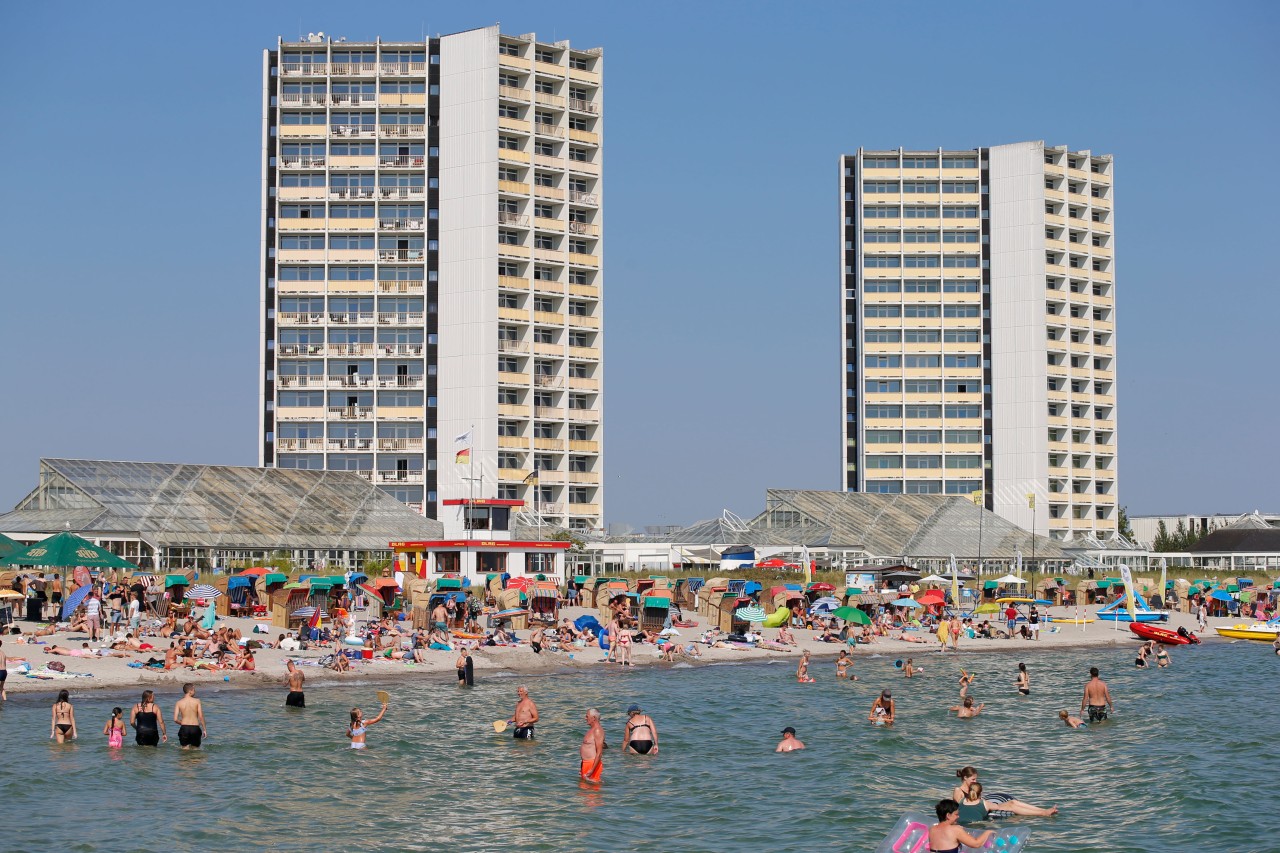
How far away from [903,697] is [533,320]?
70.3m

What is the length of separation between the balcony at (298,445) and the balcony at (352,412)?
7.63 feet

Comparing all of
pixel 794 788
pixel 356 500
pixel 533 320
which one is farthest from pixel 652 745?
pixel 533 320

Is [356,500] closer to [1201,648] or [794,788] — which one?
[1201,648]

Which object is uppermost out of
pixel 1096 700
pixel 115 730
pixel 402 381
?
pixel 402 381

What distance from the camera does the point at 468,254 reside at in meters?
112

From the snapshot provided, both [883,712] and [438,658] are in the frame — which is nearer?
[883,712]

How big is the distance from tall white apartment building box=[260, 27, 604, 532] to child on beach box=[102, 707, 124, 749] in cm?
7862

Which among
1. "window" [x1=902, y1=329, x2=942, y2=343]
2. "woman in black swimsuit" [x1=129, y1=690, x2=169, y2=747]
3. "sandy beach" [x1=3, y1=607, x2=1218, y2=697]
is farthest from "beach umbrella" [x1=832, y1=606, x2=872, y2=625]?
"window" [x1=902, y1=329, x2=942, y2=343]

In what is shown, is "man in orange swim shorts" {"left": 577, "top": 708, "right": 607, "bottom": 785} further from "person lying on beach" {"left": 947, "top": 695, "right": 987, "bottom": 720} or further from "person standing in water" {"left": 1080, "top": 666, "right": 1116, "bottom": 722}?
"person standing in water" {"left": 1080, "top": 666, "right": 1116, "bottom": 722}

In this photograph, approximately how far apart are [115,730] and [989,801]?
1899 cm

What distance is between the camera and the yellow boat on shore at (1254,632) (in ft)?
224

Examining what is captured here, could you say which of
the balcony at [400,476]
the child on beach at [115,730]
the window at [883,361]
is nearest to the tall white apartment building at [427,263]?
the balcony at [400,476]

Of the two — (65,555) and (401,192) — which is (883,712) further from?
(401,192)

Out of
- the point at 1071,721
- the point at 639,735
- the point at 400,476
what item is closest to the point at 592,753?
the point at 639,735
